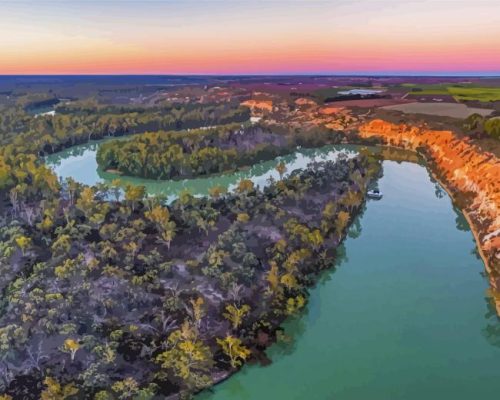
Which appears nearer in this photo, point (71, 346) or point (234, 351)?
point (71, 346)

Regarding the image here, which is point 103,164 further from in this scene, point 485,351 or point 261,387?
point 485,351

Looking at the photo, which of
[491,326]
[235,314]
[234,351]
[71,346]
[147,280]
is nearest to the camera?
[71,346]

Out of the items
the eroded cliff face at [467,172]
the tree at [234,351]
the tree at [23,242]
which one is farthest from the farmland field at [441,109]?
the tree at [23,242]

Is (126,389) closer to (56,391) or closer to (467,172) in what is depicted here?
(56,391)

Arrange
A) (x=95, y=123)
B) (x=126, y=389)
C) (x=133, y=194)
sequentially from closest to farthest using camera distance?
1. (x=126, y=389)
2. (x=133, y=194)
3. (x=95, y=123)

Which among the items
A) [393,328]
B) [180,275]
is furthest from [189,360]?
[393,328]

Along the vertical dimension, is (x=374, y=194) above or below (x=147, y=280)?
above

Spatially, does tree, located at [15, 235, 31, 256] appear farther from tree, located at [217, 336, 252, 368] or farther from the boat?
the boat
